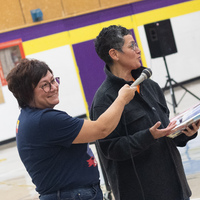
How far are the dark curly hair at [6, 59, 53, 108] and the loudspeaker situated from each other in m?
7.44

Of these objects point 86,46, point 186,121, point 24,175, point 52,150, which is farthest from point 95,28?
point 52,150

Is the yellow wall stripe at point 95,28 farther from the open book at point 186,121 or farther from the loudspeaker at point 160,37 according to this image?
the open book at point 186,121

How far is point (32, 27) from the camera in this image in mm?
11422

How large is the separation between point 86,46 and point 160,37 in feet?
7.68

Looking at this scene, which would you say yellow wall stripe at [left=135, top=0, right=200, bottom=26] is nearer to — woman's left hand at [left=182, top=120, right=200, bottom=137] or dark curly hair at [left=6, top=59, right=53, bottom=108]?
woman's left hand at [left=182, top=120, right=200, bottom=137]

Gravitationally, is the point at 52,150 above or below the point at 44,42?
below

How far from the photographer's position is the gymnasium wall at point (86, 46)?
34.1 ft

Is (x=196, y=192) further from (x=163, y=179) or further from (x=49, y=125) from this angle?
(x=49, y=125)

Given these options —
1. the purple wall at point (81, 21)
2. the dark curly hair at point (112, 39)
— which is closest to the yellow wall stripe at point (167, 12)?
the purple wall at point (81, 21)

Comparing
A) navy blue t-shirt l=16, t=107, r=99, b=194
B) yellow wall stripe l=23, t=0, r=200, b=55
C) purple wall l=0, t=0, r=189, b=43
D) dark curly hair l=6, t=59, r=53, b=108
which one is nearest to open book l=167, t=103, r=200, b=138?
navy blue t-shirt l=16, t=107, r=99, b=194

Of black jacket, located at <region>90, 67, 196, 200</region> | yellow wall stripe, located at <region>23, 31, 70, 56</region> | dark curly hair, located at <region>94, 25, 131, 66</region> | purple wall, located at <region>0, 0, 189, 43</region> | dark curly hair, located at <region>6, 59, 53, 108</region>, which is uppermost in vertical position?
purple wall, located at <region>0, 0, 189, 43</region>

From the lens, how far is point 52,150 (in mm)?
1810

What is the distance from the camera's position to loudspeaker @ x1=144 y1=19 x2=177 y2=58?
29.5 ft

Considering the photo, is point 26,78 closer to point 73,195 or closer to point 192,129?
point 73,195
